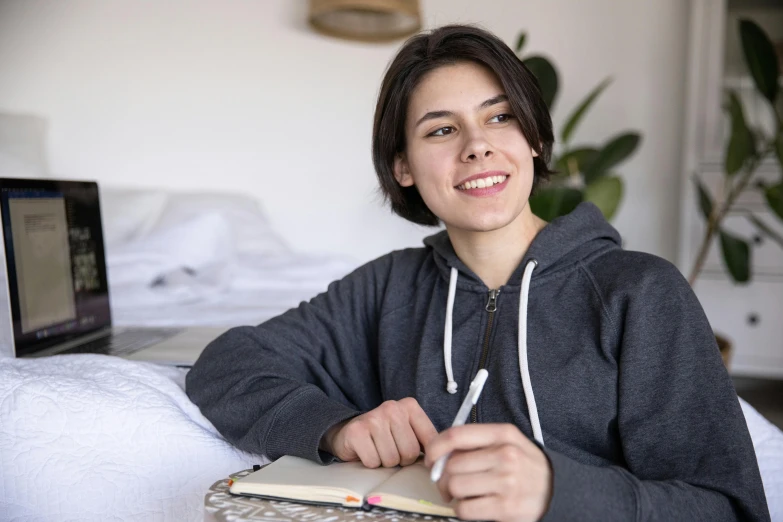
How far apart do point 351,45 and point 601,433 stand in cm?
240

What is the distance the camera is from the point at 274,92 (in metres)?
2.92

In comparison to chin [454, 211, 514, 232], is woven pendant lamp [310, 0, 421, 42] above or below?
above

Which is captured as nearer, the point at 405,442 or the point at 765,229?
the point at 405,442

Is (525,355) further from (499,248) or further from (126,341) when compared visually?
(126,341)

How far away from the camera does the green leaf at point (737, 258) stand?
2.26m

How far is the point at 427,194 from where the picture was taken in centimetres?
98

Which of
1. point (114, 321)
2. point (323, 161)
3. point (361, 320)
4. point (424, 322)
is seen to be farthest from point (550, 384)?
point (323, 161)

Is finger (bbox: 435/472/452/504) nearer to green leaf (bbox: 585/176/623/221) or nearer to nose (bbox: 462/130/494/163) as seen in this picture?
nose (bbox: 462/130/494/163)

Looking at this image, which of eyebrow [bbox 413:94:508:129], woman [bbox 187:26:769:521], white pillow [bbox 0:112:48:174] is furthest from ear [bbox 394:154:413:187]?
white pillow [bbox 0:112:48:174]

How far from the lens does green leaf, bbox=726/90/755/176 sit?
2154 mm

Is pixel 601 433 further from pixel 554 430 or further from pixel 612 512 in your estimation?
pixel 612 512

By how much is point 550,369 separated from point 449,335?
0.47 feet

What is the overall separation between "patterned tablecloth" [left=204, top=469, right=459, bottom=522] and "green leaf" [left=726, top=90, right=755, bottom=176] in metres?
1.94

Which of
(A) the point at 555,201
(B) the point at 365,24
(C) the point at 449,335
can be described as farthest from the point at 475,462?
(B) the point at 365,24
